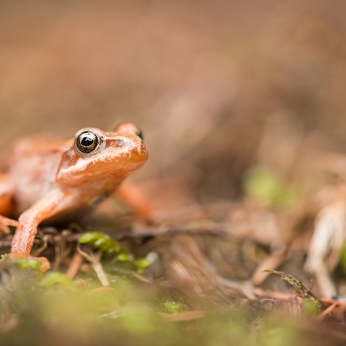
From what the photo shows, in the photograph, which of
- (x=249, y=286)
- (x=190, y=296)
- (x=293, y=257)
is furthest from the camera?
(x=293, y=257)

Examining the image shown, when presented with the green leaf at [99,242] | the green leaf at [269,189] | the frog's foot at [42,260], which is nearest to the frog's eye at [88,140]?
the green leaf at [99,242]

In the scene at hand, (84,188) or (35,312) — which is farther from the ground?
(84,188)

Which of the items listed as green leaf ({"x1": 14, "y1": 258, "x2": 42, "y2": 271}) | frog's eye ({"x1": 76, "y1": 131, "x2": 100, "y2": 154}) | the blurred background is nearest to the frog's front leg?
green leaf ({"x1": 14, "y1": 258, "x2": 42, "y2": 271})

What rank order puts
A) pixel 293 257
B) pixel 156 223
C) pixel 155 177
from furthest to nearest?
pixel 155 177 < pixel 156 223 < pixel 293 257

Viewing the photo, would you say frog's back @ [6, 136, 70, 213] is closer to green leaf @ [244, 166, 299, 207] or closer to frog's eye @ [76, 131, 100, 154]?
frog's eye @ [76, 131, 100, 154]

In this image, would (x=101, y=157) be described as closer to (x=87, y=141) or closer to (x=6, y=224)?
(x=87, y=141)

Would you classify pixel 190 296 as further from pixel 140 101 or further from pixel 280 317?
pixel 140 101

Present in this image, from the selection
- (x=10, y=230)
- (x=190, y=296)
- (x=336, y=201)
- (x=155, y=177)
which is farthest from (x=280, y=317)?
(x=155, y=177)
